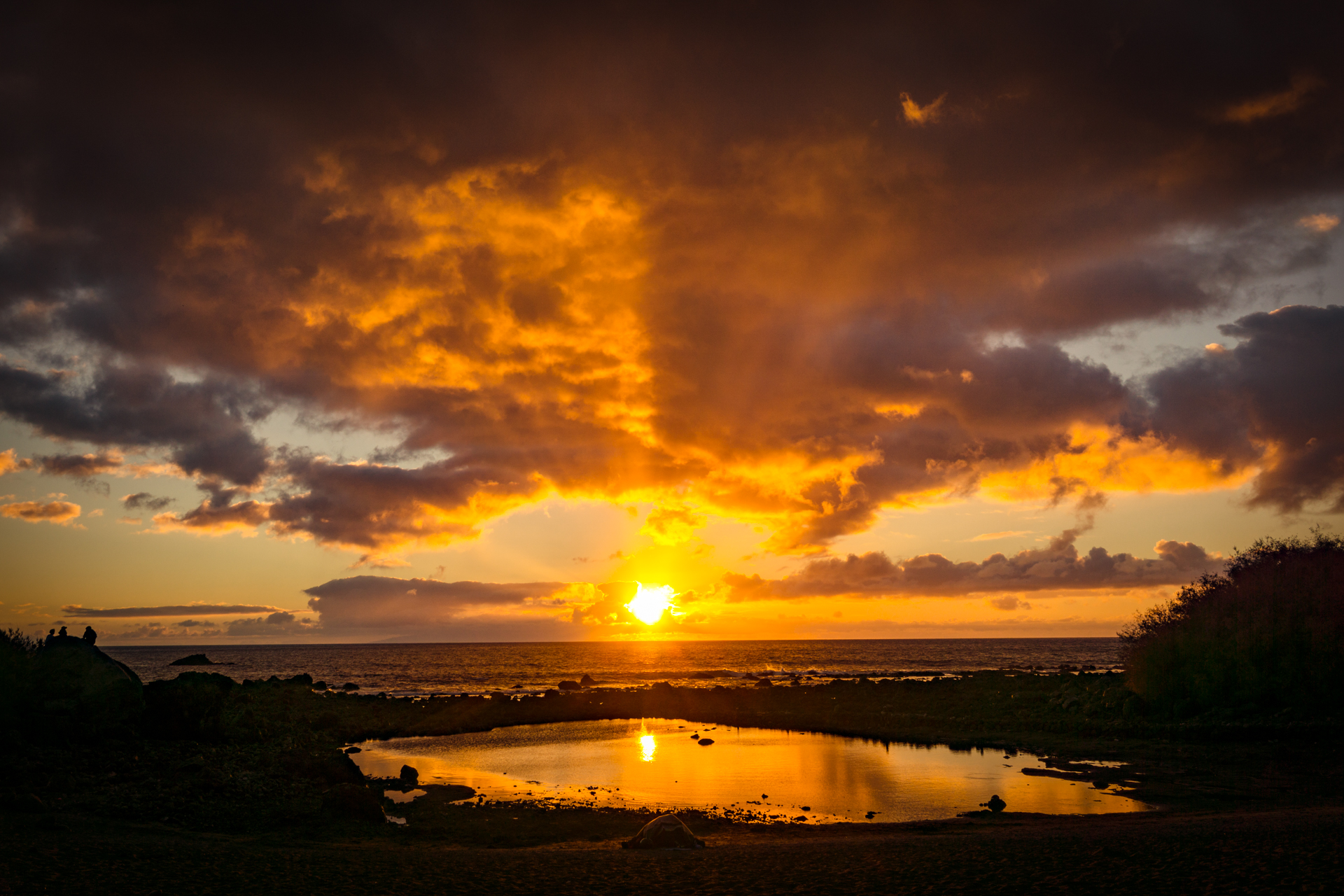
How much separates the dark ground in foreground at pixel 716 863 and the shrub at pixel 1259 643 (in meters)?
19.8

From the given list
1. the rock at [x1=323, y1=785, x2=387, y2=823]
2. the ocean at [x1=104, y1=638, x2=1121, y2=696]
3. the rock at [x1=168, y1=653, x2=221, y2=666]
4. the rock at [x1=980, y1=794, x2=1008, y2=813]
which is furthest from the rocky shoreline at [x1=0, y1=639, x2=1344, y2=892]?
the rock at [x1=168, y1=653, x2=221, y2=666]

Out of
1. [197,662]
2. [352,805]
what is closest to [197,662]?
[197,662]

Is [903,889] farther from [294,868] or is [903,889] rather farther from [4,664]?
[4,664]

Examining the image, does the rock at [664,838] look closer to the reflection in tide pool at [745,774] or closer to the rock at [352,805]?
the reflection in tide pool at [745,774]

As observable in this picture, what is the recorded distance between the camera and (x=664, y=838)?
1691 cm

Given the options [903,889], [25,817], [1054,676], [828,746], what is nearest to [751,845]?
[903,889]

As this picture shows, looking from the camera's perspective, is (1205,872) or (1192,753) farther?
(1192,753)

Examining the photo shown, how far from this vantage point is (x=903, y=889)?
12.3m

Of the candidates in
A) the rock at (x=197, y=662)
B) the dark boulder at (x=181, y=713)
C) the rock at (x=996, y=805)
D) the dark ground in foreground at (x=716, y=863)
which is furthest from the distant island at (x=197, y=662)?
the rock at (x=996, y=805)

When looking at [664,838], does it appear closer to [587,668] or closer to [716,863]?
[716,863]

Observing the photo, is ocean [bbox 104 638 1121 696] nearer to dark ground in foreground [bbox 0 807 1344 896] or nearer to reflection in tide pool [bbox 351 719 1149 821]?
reflection in tide pool [bbox 351 719 1149 821]

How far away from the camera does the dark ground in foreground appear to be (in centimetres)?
1193

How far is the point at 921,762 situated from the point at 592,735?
1904cm

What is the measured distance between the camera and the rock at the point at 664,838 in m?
16.8
